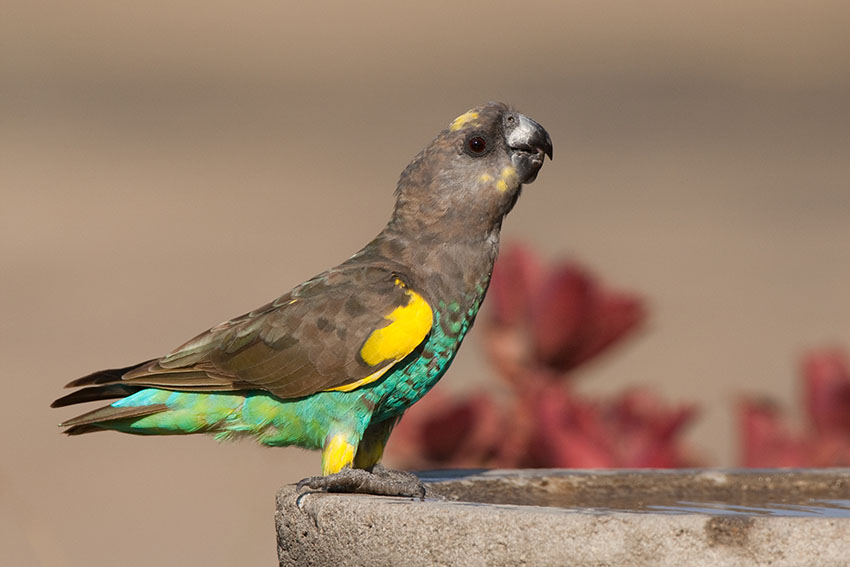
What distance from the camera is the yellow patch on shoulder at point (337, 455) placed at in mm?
3605

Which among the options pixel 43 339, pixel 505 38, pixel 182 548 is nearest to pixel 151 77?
pixel 505 38

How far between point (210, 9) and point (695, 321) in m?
18.3

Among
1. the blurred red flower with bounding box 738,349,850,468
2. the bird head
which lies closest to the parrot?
the bird head

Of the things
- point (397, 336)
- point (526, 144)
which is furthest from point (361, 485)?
point (526, 144)

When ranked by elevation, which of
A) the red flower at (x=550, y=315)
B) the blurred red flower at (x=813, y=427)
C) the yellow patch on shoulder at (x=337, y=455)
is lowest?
the yellow patch on shoulder at (x=337, y=455)

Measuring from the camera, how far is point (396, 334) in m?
3.64

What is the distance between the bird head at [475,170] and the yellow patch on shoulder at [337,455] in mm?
767

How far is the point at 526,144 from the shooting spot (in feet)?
13.4

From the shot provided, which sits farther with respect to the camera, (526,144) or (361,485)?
(526,144)

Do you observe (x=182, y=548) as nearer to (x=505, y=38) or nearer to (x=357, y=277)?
(x=357, y=277)

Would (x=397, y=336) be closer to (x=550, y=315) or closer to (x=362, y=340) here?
(x=362, y=340)

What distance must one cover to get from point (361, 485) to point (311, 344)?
0.63 m

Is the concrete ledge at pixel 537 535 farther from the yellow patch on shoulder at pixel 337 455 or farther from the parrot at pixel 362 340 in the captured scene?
the parrot at pixel 362 340

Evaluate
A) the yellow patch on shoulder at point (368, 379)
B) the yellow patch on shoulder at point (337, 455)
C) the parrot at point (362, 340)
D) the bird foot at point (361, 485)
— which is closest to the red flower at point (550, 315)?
the parrot at point (362, 340)
